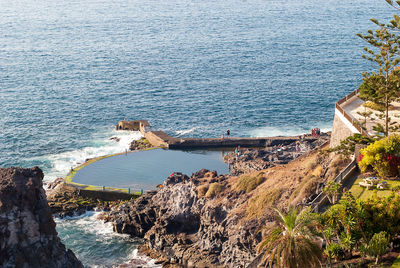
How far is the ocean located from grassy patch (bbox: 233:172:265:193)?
36552 mm

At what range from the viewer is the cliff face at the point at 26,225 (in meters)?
45.7

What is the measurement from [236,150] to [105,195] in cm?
2265

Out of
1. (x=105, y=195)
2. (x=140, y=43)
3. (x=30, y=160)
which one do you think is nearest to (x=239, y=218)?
(x=105, y=195)

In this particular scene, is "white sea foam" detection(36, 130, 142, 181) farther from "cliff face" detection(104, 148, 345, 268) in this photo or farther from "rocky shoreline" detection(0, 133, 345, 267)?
"cliff face" detection(104, 148, 345, 268)

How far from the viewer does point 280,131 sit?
4242 inches

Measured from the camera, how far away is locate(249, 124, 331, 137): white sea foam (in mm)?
105637

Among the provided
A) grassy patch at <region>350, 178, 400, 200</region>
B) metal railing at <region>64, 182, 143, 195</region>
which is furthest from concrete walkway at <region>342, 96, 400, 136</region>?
metal railing at <region>64, 182, 143, 195</region>

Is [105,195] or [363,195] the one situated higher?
[363,195]

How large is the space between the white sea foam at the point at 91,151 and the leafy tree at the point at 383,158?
50.5m

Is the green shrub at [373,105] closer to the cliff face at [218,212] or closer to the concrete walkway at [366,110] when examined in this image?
the concrete walkway at [366,110]

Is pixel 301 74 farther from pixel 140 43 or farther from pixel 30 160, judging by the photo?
pixel 30 160

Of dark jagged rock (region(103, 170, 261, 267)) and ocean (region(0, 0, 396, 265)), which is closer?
dark jagged rock (region(103, 170, 261, 267))

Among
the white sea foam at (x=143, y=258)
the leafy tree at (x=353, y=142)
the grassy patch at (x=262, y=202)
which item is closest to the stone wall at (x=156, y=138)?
the white sea foam at (x=143, y=258)

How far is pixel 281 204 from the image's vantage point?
53.9 meters
